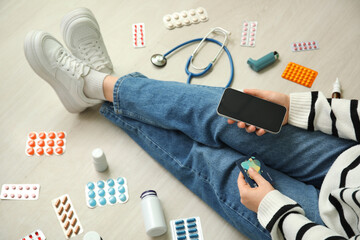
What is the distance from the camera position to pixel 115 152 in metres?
1.14

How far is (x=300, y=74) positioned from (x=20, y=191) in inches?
40.6

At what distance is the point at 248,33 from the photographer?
1369 millimetres

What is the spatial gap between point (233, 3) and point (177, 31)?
0.92ft

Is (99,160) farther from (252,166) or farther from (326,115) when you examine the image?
(326,115)

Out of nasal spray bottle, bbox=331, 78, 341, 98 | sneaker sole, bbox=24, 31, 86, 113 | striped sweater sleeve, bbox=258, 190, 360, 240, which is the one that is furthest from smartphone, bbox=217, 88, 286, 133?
sneaker sole, bbox=24, 31, 86, 113

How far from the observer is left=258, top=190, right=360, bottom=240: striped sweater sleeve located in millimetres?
705

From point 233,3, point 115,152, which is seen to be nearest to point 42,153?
point 115,152

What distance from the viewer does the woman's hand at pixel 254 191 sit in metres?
0.79

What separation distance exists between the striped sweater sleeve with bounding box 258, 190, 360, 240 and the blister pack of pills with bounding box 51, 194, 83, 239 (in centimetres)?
54

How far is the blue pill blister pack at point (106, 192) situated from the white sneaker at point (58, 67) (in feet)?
0.90

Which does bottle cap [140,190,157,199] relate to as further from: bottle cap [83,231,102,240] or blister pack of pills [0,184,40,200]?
blister pack of pills [0,184,40,200]

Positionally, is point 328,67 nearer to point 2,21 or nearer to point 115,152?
point 115,152

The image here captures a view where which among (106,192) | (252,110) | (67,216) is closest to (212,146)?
(252,110)

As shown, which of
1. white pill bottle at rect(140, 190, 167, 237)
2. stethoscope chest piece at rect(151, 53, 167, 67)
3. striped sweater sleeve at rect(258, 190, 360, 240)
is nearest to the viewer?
striped sweater sleeve at rect(258, 190, 360, 240)
